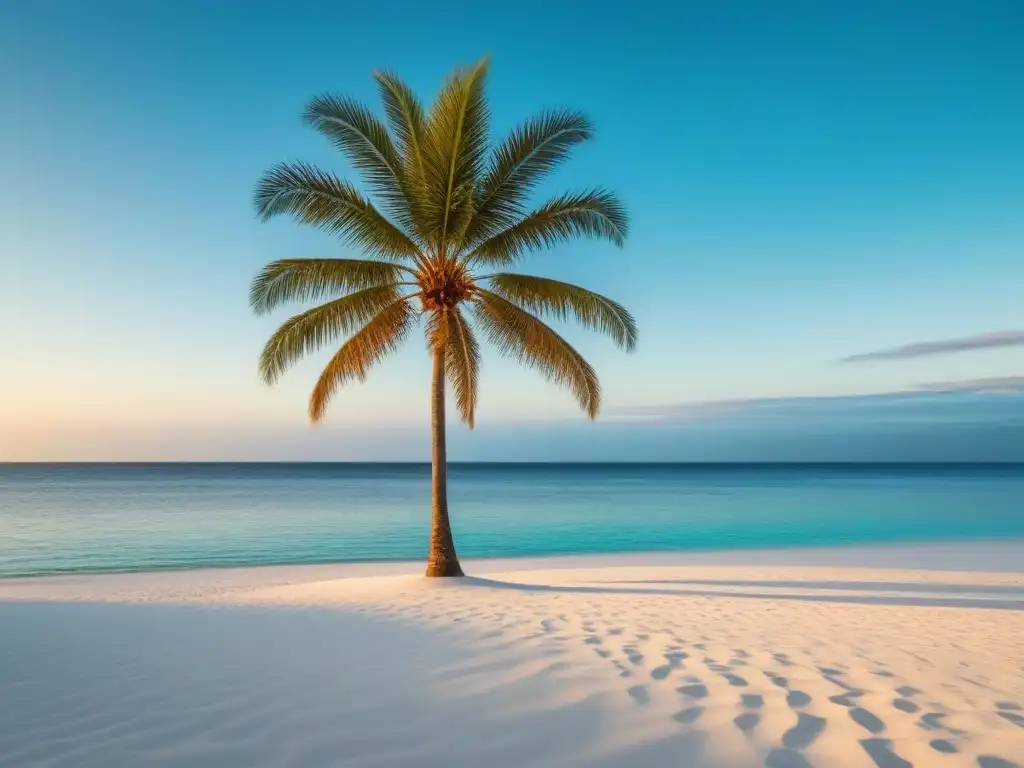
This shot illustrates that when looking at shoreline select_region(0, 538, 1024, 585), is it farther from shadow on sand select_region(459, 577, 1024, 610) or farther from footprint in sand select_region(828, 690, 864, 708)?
footprint in sand select_region(828, 690, 864, 708)

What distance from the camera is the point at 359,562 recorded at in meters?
19.6

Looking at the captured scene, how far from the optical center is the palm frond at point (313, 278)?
1263 cm

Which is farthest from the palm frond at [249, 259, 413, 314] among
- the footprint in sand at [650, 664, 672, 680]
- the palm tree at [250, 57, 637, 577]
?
the footprint in sand at [650, 664, 672, 680]

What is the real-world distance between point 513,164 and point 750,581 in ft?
31.7

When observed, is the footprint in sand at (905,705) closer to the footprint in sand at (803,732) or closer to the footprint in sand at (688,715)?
the footprint in sand at (803,732)

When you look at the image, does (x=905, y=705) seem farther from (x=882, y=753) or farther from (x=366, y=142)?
(x=366, y=142)

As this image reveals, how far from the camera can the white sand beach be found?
3420 millimetres

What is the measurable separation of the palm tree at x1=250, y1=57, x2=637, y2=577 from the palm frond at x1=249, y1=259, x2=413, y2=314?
2 centimetres

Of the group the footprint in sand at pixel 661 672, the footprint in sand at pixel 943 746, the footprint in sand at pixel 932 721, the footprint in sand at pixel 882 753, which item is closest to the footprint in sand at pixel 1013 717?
the footprint in sand at pixel 932 721

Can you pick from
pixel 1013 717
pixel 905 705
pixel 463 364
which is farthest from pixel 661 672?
pixel 463 364

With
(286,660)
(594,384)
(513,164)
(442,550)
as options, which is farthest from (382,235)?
(286,660)

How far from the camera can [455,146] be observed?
12.1 m

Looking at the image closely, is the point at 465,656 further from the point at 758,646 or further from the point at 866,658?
the point at 866,658

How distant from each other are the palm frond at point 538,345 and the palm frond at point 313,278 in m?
1.83
